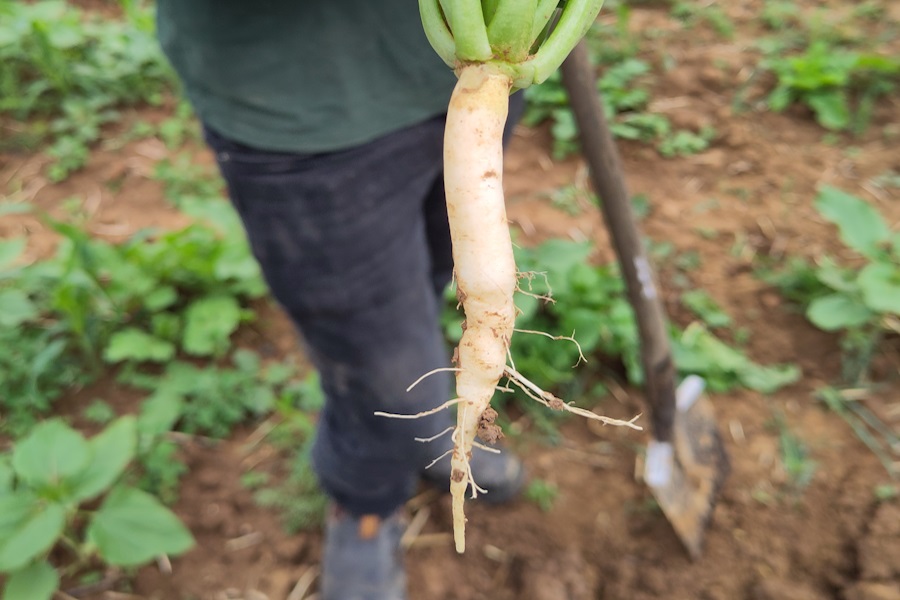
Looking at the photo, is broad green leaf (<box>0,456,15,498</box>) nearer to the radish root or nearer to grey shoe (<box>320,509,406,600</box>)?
grey shoe (<box>320,509,406,600</box>)

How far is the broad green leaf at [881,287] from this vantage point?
1941mm

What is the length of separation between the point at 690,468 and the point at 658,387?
255 mm

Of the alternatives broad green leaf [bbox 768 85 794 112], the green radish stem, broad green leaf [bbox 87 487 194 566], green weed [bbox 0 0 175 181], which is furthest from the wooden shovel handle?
green weed [bbox 0 0 175 181]

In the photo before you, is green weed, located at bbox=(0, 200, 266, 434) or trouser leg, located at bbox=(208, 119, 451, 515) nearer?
trouser leg, located at bbox=(208, 119, 451, 515)

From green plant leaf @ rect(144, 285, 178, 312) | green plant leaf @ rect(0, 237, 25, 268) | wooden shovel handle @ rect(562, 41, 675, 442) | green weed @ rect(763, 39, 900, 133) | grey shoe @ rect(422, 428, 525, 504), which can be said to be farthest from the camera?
green weed @ rect(763, 39, 900, 133)

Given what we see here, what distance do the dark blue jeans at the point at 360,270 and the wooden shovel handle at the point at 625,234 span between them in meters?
0.15

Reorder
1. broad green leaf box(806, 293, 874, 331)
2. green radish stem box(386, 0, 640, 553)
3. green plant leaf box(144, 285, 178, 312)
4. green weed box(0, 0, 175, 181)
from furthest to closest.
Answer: green weed box(0, 0, 175, 181)
green plant leaf box(144, 285, 178, 312)
broad green leaf box(806, 293, 874, 331)
green radish stem box(386, 0, 640, 553)

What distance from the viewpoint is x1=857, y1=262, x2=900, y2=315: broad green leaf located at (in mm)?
1941

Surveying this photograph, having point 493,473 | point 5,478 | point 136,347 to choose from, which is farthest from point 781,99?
point 5,478

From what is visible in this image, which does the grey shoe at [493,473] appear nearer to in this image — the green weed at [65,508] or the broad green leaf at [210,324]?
the green weed at [65,508]

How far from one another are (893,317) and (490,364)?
1806mm

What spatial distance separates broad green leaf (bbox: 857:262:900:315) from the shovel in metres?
0.60

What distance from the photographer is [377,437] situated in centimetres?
147

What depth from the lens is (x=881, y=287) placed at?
6.54 ft
